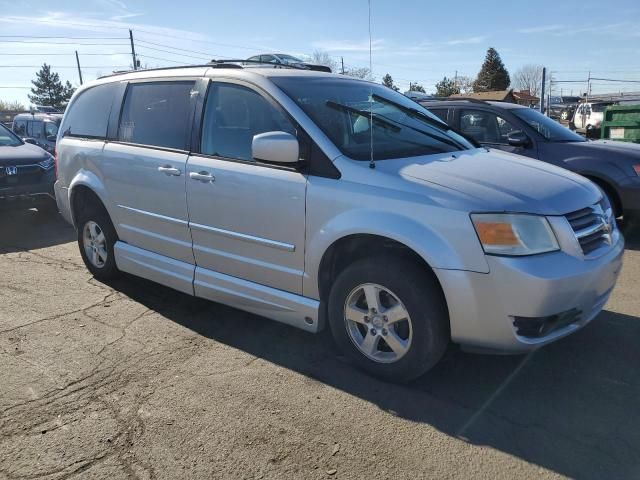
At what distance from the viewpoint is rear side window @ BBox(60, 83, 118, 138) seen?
196 inches

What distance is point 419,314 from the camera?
3004 mm

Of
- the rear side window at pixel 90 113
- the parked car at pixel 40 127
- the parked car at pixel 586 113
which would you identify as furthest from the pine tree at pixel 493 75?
the rear side window at pixel 90 113

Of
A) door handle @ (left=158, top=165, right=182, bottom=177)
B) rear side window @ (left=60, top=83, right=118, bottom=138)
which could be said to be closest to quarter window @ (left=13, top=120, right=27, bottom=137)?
rear side window @ (left=60, top=83, right=118, bottom=138)

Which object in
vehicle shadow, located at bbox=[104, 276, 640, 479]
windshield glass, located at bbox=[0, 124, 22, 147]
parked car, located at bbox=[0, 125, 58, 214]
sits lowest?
vehicle shadow, located at bbox=[104, 276, 640, 479]

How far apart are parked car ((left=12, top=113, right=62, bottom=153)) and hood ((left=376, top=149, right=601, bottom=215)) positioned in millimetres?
12746

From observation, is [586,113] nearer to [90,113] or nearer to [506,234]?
[90,113]

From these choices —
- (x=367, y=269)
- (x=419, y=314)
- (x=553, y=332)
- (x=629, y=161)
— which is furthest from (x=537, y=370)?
(x=629, y=161)

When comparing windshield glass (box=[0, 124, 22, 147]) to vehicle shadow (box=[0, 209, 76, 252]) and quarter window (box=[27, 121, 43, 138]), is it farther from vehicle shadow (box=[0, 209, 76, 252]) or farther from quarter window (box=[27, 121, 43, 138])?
quarter window (box=[27, 121, 43, 138])

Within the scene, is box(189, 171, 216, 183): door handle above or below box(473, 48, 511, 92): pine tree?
below

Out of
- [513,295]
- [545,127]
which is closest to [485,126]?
[545,127]

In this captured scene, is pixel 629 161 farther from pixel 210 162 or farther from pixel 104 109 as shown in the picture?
pixel 104 109

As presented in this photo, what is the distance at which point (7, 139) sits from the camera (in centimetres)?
889

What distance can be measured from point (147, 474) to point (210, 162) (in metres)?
2.16

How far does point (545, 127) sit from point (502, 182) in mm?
4582
